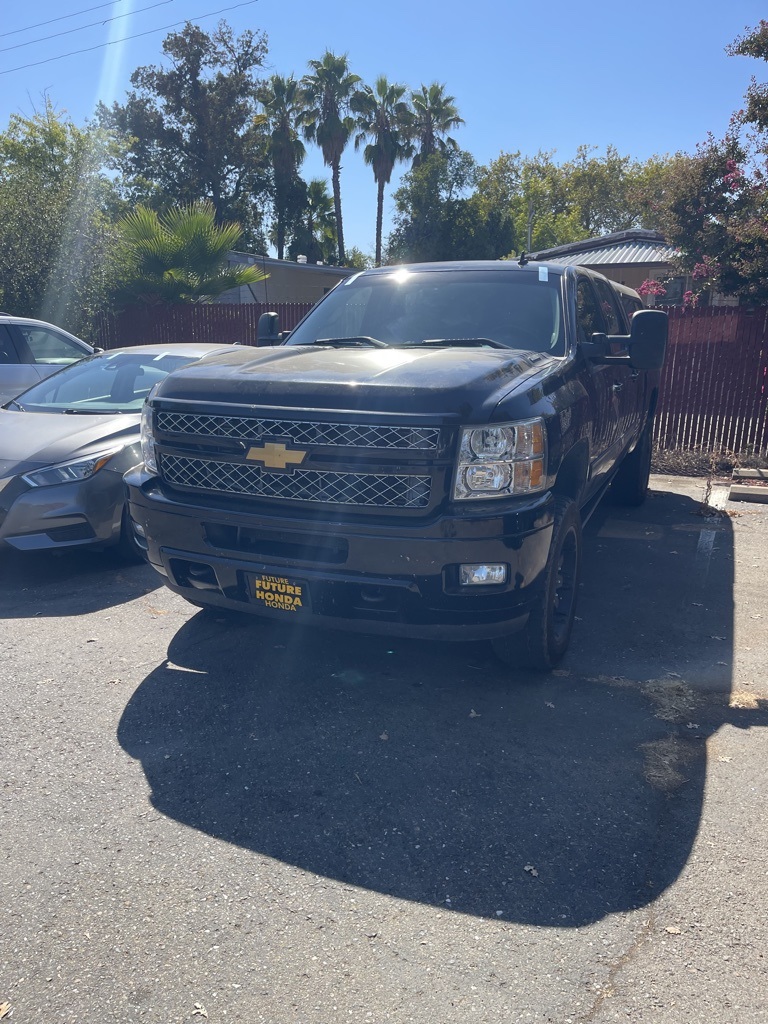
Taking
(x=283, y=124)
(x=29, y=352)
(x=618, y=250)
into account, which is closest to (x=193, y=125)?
(x=283, y=124)

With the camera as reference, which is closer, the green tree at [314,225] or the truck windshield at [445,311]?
the truck windshield at [445,311]

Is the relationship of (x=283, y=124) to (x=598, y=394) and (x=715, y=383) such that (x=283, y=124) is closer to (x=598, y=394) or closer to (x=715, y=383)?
(x=715, y=383)

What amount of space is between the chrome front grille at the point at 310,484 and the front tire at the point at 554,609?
772 millimetres

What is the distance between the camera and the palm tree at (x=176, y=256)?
585 inches

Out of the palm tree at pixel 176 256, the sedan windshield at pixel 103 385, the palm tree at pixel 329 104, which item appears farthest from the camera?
the palm tree at pixel 329 104

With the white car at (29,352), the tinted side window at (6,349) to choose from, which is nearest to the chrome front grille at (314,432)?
the white car at (29,352)

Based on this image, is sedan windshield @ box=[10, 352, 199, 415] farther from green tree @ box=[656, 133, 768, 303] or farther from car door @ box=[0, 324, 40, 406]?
green tree @ box=[656, 133, 768, 303]

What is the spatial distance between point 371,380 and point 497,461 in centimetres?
63

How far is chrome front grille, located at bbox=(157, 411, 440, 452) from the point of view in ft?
11.5

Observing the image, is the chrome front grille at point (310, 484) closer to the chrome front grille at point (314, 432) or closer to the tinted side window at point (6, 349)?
the chrome front grille at point (314, 432)

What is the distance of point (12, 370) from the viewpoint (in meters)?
9.75

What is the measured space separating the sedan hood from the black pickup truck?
1.83 meters

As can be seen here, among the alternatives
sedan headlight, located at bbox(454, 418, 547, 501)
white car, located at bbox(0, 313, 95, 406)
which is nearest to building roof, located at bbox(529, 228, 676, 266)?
white car, located at bbox(0, 313, 95, 406)

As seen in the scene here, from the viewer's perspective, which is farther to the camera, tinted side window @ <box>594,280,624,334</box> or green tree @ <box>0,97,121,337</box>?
green tree @ <box>0,97,121,337</box>
